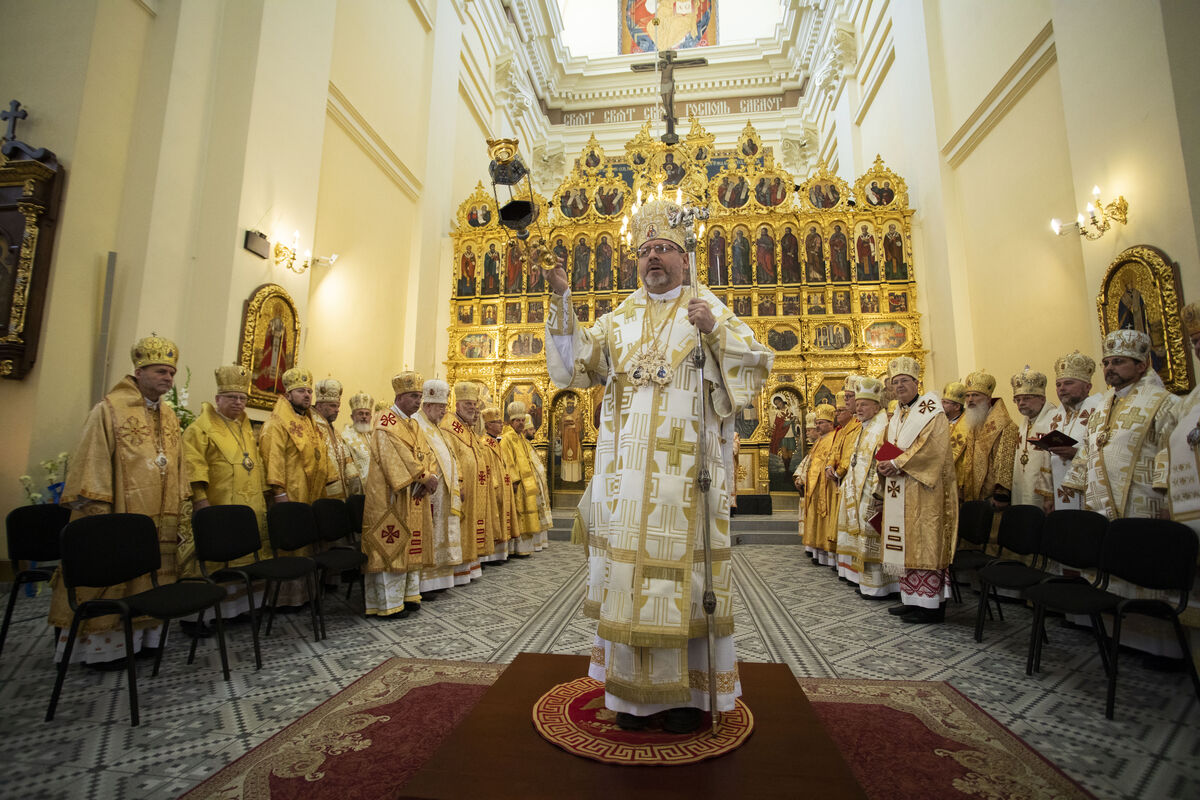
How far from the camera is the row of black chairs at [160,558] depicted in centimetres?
317

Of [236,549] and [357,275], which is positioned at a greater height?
[357,275]

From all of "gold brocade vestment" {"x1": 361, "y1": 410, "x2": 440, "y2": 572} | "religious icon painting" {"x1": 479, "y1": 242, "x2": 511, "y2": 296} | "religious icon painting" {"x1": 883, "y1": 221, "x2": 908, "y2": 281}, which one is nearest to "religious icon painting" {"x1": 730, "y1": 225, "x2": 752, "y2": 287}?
"religious icon painting" {"x1": 883, "y1": 221, "x2": 908, "y2": 281}

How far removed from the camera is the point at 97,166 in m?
6.39

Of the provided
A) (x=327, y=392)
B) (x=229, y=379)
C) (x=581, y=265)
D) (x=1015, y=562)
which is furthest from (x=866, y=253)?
(x=229, y=379)

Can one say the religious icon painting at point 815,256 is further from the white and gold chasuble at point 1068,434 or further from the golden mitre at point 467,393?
the golden mitre at point 467,393

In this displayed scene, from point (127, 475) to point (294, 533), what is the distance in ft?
4.06

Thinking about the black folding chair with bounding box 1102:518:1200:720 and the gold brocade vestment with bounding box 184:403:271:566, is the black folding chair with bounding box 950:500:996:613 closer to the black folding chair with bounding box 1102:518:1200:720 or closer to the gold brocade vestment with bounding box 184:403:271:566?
the black folding chair with bounding box 1102:518:1200:720

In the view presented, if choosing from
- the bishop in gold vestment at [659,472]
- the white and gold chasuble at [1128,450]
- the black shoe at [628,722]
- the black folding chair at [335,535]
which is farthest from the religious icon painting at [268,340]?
the white and gold chasuble at [1128,450]

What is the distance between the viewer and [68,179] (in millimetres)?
6141

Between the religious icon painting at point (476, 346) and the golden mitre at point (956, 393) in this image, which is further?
the religious icon painting at point (476, 346)

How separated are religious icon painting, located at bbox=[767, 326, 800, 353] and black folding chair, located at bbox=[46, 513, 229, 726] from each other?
1161 centimetres

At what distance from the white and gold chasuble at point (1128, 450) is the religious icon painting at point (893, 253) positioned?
9012mm

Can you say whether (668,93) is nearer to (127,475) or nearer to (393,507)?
(393,507)

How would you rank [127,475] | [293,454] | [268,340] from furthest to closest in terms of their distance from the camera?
[268,340] → [293,454] → [127,475]
